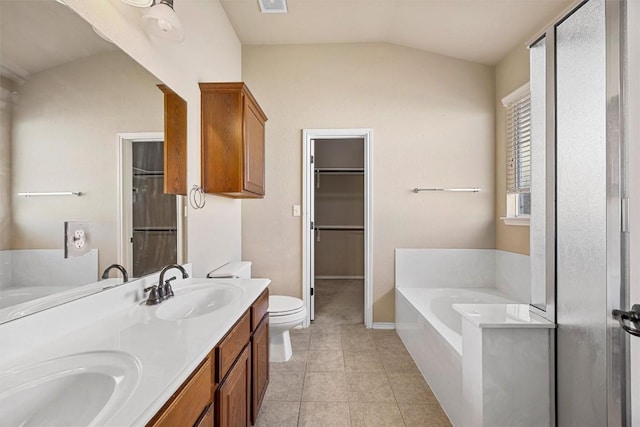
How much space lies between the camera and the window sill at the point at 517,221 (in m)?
2.46

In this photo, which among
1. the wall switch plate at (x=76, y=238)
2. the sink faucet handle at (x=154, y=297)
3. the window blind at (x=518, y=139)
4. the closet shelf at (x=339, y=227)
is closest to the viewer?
the wall switch plate at (x=76, y=238)

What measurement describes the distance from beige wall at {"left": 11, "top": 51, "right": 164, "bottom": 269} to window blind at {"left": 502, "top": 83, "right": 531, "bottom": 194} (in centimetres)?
282

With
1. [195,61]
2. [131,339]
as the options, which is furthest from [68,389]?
[195,61]

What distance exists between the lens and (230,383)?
1.18 metres

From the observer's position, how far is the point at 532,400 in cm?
125

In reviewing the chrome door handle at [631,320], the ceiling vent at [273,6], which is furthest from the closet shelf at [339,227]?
the chrome door handle at [631,320]

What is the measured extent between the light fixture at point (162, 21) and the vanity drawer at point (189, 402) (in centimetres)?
150

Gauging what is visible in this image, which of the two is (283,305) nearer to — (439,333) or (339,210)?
(439,333)

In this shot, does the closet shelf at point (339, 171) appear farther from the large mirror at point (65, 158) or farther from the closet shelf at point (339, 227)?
the large mirror at point (65, 158)

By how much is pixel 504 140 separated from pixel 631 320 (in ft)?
7.68

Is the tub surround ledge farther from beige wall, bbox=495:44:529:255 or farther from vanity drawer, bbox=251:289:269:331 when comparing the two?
beige wall, bbox=495:44:529:255

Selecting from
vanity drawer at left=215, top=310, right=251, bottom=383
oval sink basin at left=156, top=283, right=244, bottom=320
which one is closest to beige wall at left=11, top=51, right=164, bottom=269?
oval sink basin at left=156, top=283, right=244, bottom=320

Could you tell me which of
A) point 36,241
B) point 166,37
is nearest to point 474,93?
point 166,37

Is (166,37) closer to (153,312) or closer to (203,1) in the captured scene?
(203,1)
